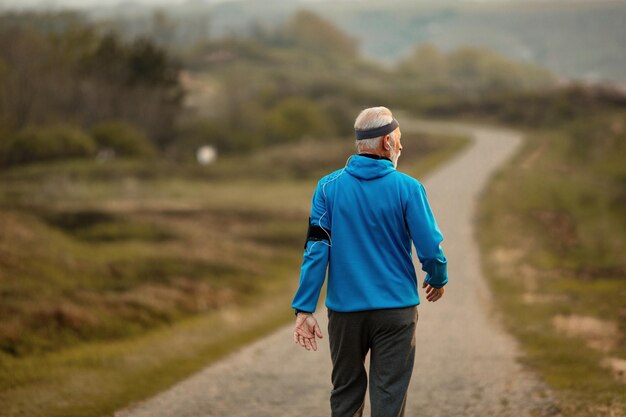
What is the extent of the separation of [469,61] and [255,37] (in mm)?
47964

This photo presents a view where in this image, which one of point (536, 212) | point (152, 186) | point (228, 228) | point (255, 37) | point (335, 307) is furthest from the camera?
point (255, 37)

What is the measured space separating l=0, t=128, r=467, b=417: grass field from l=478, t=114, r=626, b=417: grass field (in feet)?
13.4

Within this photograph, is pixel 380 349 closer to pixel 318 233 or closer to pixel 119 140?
pixel 318 233

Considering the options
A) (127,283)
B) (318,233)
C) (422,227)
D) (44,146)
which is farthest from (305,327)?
(44,146)

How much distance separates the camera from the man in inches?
188

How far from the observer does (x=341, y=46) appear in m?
188

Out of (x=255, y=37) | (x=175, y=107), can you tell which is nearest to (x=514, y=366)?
(x=175, y=107)

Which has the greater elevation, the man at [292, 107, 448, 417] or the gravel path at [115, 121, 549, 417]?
the man at [292, 107, 448, 417]

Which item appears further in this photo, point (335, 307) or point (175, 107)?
point (175, 107)

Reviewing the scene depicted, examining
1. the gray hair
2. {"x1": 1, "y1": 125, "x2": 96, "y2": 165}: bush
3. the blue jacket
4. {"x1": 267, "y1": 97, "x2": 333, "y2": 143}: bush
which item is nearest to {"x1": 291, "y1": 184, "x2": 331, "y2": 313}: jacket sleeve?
the blue jacket

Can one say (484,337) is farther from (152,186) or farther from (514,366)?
(152,186)

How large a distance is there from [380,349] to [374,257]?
53 cm

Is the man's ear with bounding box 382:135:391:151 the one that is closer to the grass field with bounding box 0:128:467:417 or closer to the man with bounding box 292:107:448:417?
the man with bounding box 292:107:448:417

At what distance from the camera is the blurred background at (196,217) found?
34.9ft
